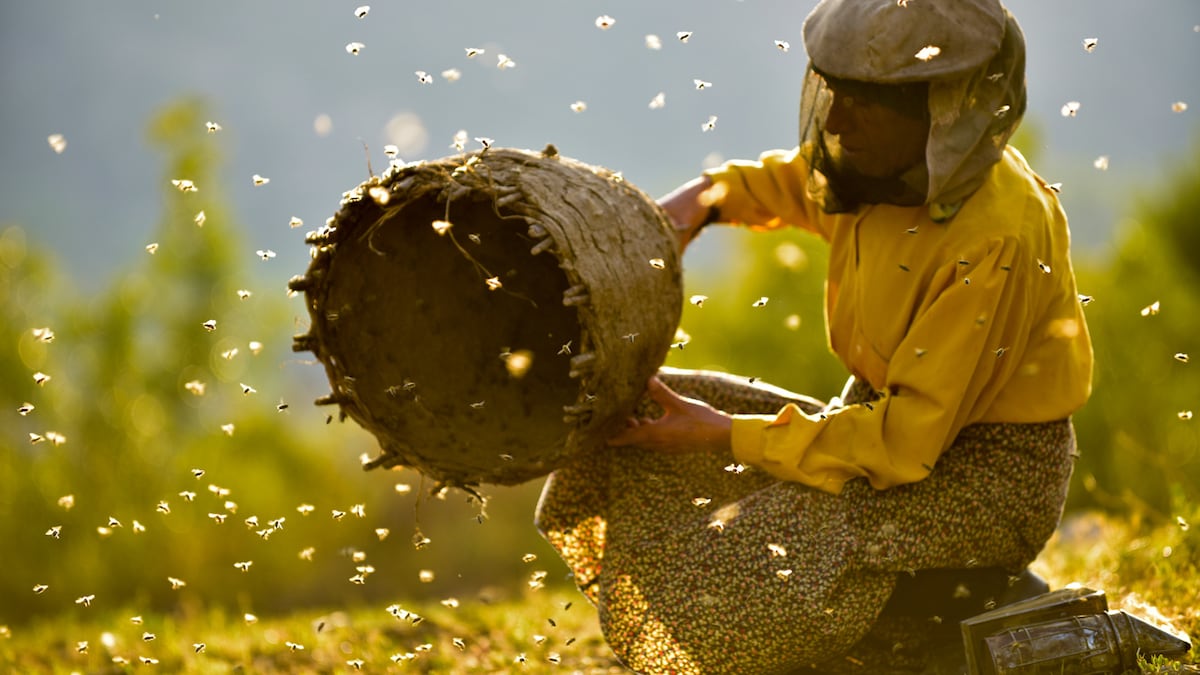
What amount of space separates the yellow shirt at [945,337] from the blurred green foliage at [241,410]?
33.3 feet

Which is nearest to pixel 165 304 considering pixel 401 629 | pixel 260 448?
pixel 260 448

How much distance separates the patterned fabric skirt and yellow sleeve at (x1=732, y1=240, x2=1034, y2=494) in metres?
0.11

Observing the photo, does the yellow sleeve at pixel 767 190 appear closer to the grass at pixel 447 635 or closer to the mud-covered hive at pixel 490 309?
the mud-covered hive at pixel 490 309

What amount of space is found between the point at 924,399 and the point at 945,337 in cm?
20

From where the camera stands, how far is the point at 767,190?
14.8ft

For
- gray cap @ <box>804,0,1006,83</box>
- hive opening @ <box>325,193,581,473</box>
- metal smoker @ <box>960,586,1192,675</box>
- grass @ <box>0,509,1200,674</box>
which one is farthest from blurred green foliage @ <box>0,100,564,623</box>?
gray cap @ <box>804,0,1006,83</box>

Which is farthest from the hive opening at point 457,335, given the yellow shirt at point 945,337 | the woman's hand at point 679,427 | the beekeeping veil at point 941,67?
the beekeeping veil at point 941,67

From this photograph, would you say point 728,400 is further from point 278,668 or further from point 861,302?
point 278,668

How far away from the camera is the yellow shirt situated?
3.50 meters

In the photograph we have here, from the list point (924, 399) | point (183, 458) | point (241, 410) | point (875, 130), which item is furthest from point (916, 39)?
point (241, 410)

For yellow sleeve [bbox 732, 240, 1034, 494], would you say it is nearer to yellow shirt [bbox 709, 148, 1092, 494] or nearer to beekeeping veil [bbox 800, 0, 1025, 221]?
yellow shirt [bbox 709, 148, 1092, 494]

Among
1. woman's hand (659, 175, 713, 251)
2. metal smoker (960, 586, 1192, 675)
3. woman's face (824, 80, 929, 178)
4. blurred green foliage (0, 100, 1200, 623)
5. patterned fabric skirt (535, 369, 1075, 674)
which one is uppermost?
blurred green foliage (0, 100, 1200, 623)

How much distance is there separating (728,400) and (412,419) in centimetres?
117

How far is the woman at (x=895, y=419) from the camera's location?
3.48m
